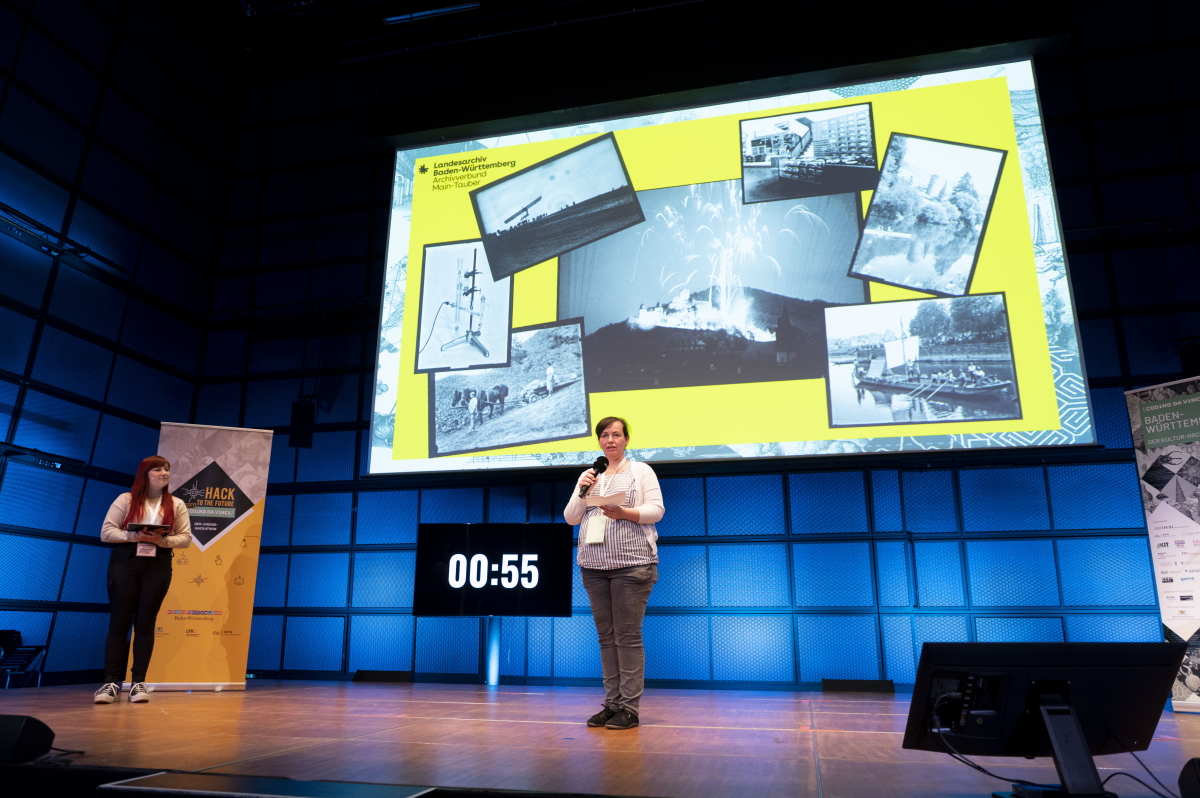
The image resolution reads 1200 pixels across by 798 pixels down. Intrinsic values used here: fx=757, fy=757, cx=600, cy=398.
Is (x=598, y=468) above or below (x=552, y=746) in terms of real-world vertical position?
above

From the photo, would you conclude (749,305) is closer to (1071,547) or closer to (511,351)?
(511,351)

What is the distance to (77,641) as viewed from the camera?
20.8 feet

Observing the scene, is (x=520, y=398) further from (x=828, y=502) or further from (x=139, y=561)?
(x=828, y=502)

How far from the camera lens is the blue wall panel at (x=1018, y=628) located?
563cm

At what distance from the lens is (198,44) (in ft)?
26.8

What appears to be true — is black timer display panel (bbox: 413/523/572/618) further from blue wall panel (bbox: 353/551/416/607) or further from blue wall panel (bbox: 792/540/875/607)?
blue wall panel (bbox: 792/540/875/607)

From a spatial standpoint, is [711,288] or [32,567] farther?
[32,567]

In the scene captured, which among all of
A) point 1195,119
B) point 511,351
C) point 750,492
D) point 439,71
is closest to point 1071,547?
point 750,492

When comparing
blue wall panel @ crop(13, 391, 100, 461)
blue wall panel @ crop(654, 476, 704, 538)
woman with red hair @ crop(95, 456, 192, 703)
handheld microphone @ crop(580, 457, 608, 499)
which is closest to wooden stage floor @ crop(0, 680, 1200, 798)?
woman with red hair @ crop(95, 456, 192, 703)

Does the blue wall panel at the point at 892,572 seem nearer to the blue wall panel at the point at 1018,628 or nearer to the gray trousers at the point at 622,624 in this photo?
the blue wall panel at the point at 1018,628

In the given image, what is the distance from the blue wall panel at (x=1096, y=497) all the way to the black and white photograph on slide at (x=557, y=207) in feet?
12.7

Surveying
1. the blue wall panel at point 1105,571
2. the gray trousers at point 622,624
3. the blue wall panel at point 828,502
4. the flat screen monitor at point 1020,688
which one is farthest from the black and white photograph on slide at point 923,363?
the flat screen monitor at point 1020,688

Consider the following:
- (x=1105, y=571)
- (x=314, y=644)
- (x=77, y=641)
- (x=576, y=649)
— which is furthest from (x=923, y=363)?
(x=77, y=641)

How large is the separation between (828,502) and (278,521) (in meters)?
5.10
